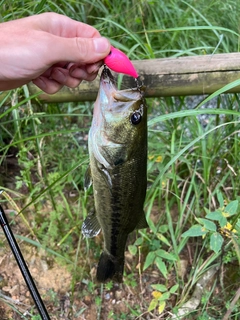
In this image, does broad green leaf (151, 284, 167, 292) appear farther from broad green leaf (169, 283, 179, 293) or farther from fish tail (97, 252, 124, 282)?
fish tail (97, 252, 124, 282)

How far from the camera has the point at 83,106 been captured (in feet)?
9.30

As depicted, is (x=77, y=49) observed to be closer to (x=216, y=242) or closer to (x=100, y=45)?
(x=100, y=45)

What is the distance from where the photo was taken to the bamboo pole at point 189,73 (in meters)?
1.72

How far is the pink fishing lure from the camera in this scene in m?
1.18

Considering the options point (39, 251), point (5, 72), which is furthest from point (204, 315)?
point (5, 72)

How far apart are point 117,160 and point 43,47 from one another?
49 cm

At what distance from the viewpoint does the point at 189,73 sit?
5.70ft

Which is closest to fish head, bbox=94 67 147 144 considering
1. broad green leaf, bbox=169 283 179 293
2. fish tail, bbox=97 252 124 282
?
fish tail, bbox=97 252 124 282

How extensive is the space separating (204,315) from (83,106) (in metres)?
1.74

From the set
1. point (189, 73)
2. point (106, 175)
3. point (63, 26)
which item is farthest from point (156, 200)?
point (63, 26)

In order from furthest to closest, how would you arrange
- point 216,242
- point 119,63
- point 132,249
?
point 132,249
point 216,242
point 119,63

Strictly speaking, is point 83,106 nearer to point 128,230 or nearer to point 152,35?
point 152,35

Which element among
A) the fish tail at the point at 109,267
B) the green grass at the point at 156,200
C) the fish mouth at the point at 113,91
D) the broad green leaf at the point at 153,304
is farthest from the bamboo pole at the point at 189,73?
the broad green leaf at the point at 153,304

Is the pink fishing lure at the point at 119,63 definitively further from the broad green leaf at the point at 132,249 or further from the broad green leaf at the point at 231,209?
the broad green leaf at the point at 132,249
